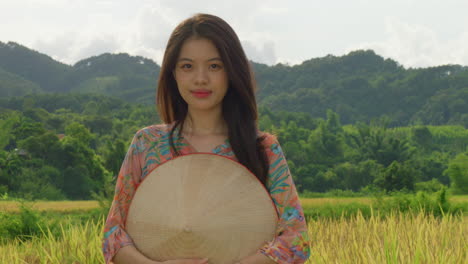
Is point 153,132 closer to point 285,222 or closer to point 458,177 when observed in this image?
point 285,222

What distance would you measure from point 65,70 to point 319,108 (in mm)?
58152

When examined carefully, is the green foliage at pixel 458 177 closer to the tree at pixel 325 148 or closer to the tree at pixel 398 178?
the tree at pixel 398 178

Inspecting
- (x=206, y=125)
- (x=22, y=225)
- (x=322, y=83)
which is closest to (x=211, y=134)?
(x=206, y=125)

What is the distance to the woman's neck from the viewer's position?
1.95 metres

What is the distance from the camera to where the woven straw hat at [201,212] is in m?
1.71

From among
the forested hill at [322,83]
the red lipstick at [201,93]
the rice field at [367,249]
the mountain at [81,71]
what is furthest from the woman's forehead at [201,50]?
the mountain at [81,71]

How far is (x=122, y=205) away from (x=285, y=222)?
1.92 feet

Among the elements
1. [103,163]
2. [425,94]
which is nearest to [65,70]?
[425,94]

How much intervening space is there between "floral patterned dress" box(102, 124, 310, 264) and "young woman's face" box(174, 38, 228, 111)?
164 mm

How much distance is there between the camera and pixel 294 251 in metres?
Answer: 1.77

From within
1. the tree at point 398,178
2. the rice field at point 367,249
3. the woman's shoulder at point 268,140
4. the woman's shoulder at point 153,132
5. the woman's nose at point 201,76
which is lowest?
the tree at point 398,178

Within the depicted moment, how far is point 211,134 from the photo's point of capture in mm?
1949

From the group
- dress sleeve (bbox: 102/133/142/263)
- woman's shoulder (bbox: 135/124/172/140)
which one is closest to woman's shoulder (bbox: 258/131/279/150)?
woman's shoulder (bbox: 135/124/172/140)

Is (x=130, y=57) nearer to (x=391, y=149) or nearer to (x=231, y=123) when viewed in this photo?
(x=391, y=149)
